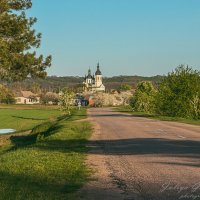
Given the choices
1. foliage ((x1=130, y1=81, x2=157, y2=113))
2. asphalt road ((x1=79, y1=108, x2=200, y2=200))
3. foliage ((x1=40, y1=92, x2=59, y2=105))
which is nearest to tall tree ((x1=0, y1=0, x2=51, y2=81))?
asphalt road ((x1=79, y1=108, x2=200, y2=200))

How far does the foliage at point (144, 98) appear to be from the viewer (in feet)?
276

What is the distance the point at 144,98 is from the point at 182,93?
25.0 m

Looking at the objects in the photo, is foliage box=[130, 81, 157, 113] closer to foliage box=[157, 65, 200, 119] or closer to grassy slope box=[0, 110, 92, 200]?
foliage box=[157, 65, 200, 119]

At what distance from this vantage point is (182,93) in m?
61.1

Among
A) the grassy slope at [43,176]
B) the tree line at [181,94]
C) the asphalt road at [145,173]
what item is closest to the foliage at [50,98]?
the tree line at [181,94]

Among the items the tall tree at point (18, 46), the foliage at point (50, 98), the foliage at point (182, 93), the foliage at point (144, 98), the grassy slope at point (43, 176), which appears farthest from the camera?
the foliage at point (50, 98)

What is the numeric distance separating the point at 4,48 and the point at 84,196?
2420 cm

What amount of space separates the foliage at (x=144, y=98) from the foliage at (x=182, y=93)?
58.4 ft

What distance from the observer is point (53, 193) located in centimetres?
913

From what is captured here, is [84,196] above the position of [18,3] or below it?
below

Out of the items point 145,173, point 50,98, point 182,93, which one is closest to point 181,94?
point 182,93

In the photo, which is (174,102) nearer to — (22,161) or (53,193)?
(22,161)

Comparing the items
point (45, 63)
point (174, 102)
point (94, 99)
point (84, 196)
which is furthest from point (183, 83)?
point (94, 99)

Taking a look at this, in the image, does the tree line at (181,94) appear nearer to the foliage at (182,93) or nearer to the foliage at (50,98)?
the foliage at (182,93)
